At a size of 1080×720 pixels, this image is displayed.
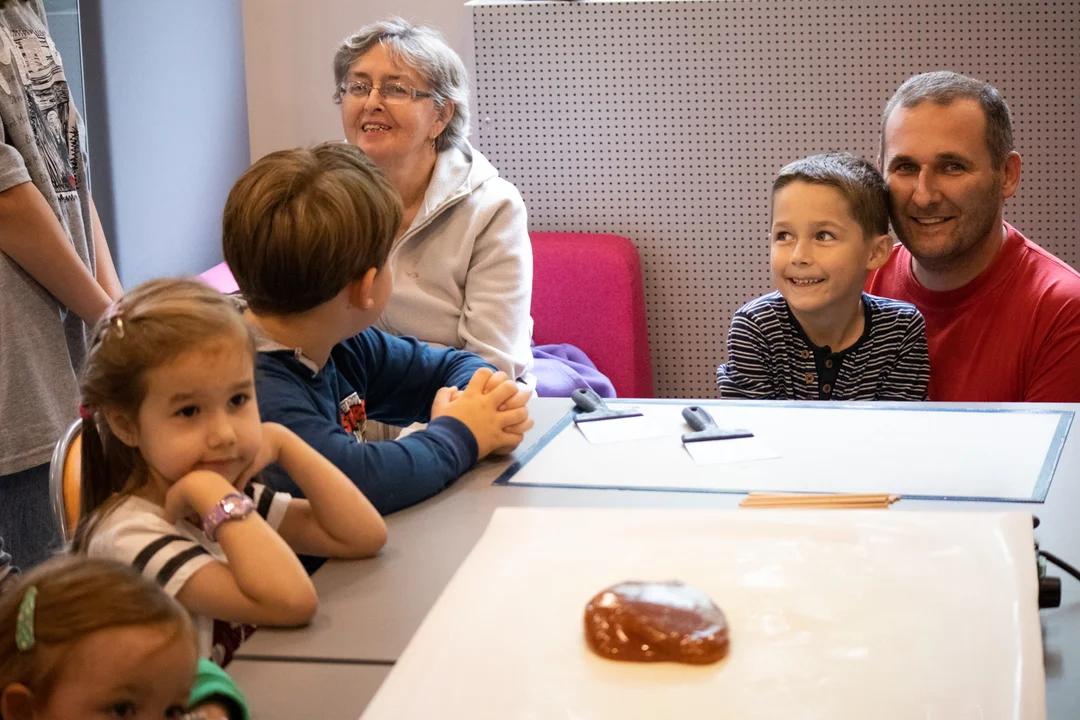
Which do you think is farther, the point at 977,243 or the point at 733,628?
the point at 977,243

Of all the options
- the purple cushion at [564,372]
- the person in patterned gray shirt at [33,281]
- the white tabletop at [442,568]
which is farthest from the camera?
the purple cushion at [564,372]

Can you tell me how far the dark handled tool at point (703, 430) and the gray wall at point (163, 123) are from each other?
181 centimetres

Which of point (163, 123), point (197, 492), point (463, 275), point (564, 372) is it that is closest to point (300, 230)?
point (197, 492)

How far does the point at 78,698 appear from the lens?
0.81 metres

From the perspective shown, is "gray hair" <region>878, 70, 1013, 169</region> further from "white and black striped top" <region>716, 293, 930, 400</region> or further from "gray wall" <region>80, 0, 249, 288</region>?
"gray wall" <region>80, 0, 249, 288</region>

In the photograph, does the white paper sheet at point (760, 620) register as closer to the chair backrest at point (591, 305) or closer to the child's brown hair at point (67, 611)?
the child's brown hair at point (67, 611)

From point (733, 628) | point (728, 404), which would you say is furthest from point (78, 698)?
point (728, 404)

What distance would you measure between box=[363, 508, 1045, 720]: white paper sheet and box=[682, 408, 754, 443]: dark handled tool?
46 centimetres

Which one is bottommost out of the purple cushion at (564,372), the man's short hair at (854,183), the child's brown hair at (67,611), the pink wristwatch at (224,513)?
the purple cushion at (564,372)

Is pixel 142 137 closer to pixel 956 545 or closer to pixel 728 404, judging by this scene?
pixel 728 404

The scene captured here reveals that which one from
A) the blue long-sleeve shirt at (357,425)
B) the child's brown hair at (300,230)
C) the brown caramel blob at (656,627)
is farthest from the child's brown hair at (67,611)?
the child's brown hair at (300,230)

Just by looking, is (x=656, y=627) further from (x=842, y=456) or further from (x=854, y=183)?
(x=854, y=183)

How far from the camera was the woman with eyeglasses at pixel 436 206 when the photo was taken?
2449 mm

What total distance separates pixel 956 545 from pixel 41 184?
1.72 m
